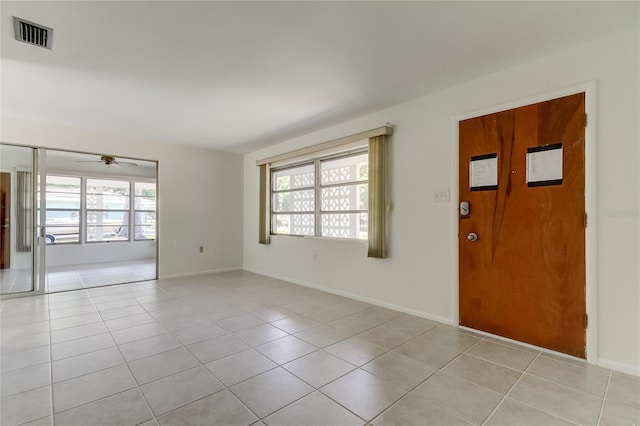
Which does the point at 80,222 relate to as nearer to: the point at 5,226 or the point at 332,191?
the point at 5,226

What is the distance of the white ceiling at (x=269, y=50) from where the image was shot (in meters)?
1.99

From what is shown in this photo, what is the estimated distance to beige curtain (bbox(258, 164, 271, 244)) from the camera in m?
5.88

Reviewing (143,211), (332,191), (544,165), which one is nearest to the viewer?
(544,165)

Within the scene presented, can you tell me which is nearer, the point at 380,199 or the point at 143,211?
the point at 380,199

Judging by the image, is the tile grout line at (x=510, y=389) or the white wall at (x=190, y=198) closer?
the tile grout line at (x=510, y=389)

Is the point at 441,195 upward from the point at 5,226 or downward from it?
upward

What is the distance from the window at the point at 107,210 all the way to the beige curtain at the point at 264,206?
4.88 meters

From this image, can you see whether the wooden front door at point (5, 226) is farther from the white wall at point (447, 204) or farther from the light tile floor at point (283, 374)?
the white wall at point (447, 204)

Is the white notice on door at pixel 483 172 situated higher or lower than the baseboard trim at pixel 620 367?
higher

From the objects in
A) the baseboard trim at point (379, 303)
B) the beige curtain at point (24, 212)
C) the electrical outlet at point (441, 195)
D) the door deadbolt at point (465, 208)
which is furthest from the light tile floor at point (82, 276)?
the door deadbolt at point (465, 208)

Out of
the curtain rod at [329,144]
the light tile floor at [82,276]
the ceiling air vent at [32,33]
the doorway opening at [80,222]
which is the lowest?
the light tile floor at [82,276]

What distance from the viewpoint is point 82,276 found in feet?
19.2

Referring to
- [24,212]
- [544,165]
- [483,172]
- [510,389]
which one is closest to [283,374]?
[510,389]

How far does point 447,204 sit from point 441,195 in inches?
4.8
